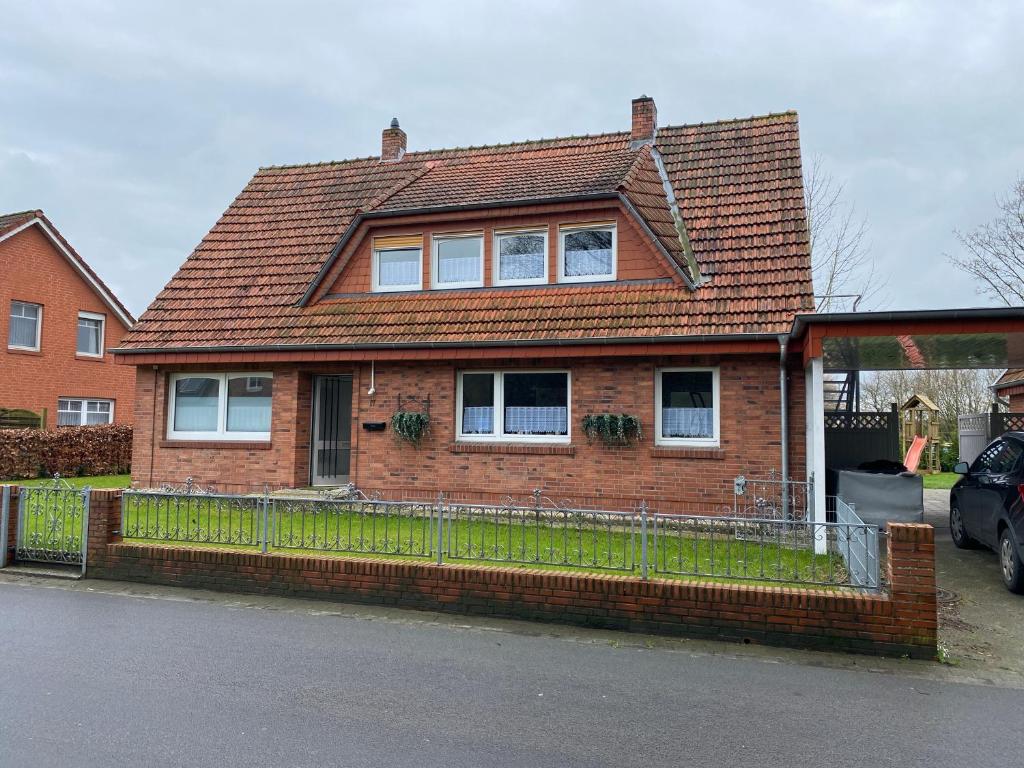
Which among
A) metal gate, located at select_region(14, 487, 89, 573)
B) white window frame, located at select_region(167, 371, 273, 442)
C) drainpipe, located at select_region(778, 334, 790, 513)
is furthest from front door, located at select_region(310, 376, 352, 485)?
drainpipe, located at select_region(778, 334, 790, 513)

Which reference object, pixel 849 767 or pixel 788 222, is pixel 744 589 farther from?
pixel 788 222

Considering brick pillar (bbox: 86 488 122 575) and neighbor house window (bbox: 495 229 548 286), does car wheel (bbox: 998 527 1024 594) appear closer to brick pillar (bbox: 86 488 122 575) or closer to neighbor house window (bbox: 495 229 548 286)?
neighbor house window (bbox: 495 229 548 286)

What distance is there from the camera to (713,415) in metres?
12.2

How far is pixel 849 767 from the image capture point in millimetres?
4402

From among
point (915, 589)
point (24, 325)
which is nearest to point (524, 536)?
point (915, 589)

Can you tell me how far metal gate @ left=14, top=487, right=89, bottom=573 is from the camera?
944 centimetres

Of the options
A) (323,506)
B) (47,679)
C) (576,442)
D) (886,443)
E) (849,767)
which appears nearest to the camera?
(849,767)

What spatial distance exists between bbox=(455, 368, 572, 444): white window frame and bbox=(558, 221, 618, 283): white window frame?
1.82 meters

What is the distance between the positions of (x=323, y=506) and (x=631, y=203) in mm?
7243

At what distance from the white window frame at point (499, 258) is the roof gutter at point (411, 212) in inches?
20.5

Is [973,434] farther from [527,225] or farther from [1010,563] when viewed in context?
[527,225]

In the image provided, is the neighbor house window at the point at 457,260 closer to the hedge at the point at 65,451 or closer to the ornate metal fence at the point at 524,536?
the ornate metal fence at the point at 524,536

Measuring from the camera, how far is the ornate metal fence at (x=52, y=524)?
944cm

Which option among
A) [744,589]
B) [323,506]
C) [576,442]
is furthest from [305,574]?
[576,442]
